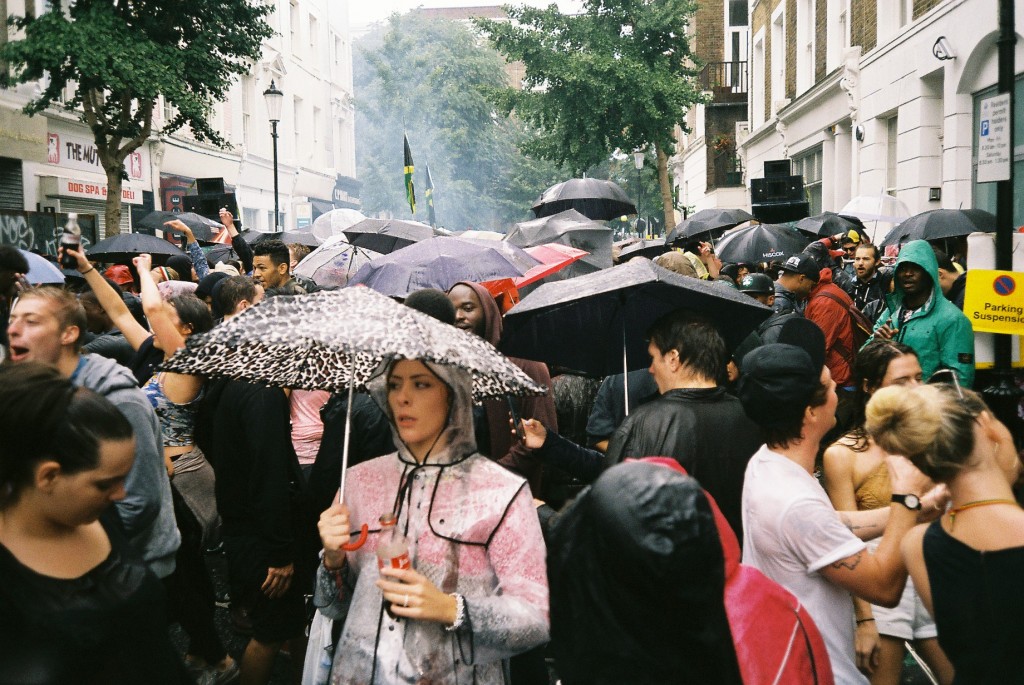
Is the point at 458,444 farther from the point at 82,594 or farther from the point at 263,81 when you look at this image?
the point at 263,81

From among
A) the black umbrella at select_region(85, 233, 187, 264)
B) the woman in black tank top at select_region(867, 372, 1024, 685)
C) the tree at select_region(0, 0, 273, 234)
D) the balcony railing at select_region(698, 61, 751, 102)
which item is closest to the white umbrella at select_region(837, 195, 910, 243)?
the black umbrella at select_region(85, 233, 187, 264)

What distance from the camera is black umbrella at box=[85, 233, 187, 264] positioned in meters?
11.5

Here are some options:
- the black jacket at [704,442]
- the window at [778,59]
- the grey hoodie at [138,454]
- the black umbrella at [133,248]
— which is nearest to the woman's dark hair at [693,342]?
the black jacket at [704,442]

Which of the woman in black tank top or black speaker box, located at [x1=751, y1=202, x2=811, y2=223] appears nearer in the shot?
the woman in black tank top

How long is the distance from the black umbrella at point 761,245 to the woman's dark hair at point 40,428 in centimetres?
1010

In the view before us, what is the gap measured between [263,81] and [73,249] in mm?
34202

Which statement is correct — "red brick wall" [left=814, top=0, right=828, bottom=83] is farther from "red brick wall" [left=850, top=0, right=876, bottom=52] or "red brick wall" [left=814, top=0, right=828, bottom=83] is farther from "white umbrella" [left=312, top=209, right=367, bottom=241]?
"white umbrella" [left=312, top=209, right=367, bottom=241]

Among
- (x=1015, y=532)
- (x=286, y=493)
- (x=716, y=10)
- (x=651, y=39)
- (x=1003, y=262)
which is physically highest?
(x=716, y=10)

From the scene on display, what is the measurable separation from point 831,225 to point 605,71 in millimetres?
17704

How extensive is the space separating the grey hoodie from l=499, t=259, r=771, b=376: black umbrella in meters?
1.58

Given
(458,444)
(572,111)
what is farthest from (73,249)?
(572,111)

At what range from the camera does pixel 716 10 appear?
42.3 meters

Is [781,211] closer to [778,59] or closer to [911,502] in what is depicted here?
[911,502]

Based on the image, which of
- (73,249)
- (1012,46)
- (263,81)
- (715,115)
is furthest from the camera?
(715,115)
